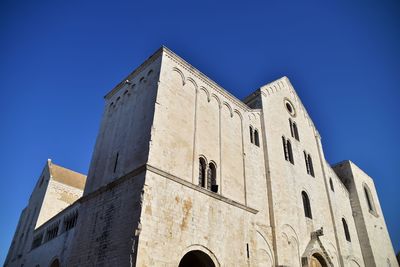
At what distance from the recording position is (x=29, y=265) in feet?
81.8

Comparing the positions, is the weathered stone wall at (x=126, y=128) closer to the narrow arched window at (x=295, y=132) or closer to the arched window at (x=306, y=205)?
the arched window at (x=306, y=205)

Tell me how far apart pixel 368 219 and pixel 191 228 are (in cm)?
2035

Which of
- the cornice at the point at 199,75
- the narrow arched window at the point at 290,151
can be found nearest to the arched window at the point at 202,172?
the cornice at the point at 199,75

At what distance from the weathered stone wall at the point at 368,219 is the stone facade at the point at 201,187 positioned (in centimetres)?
18

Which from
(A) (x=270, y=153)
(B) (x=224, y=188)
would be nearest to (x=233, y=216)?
(B) (x=224, y=188)

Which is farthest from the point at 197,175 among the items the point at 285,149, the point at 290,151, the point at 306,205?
the point at 306,205

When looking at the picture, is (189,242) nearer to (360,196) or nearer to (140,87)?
(140,87)

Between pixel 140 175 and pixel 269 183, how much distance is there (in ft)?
28.5

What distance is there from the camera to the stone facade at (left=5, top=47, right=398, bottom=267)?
10711 millimetres

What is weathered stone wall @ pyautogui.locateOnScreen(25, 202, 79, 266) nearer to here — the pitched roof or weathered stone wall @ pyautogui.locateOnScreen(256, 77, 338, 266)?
the pitched roof

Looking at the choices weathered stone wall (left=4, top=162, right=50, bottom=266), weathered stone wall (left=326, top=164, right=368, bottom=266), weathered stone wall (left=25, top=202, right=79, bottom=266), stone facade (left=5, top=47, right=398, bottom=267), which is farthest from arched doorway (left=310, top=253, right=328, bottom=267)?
weathered stone wall (left=4, top=162, right=50, bottom=266)

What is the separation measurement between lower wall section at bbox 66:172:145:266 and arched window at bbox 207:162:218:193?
3752mm

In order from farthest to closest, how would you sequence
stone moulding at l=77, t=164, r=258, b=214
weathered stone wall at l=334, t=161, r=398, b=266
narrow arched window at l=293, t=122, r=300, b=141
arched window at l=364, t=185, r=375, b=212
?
arched window at l=364, t=185, r=375, b=212 < weathered stone wall at l=334, t=161, r=398, b=266 < narrow arched window at l=293, t=122, r=300, b=141 < stone moulding at l=77, t=164, r=258, b=214

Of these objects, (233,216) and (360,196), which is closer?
(233,216)
